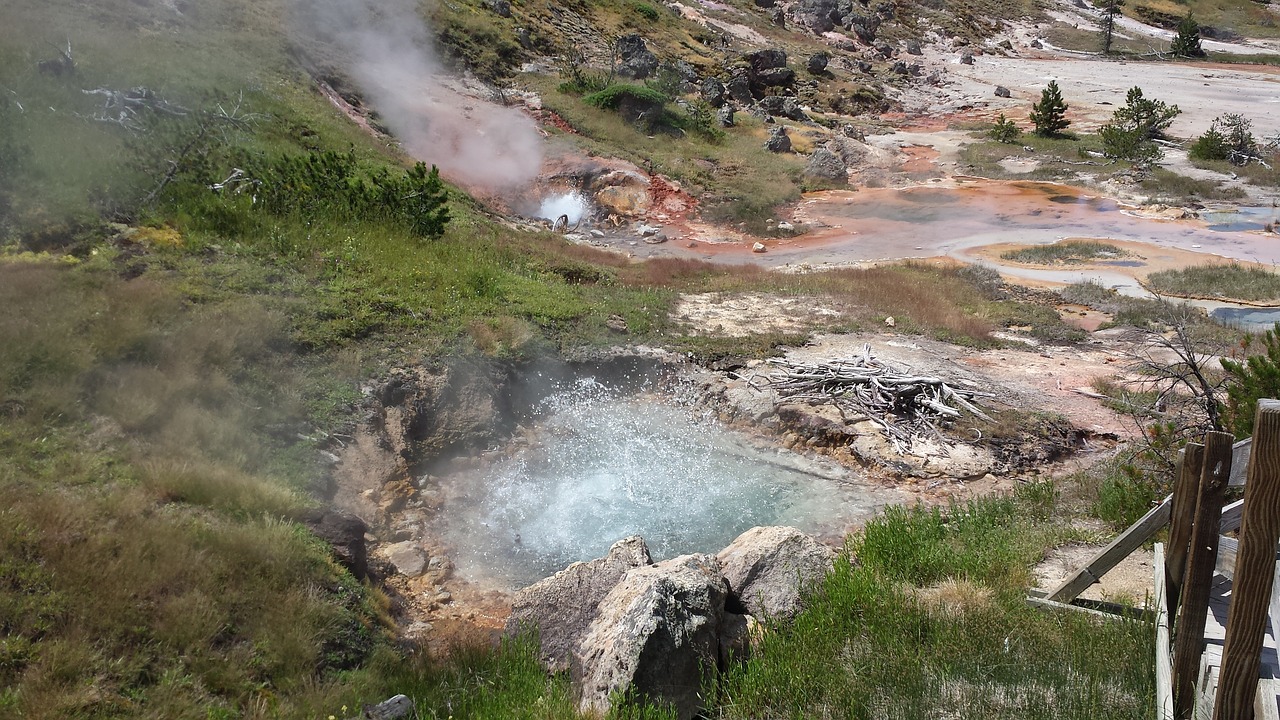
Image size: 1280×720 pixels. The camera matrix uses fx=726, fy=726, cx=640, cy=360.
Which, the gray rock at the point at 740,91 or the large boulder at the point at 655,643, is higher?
the gray rock at the point at 740,91

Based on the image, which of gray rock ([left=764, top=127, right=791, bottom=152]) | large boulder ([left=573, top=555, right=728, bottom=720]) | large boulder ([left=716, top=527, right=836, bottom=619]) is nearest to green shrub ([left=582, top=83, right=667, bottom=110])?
gray rock ([left=764, top=127, right=791, bottom=152])

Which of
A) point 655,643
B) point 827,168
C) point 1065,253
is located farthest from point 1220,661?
point 827,168

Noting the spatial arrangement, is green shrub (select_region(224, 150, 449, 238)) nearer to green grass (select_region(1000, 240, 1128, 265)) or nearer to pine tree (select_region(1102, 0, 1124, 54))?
green grass (select_region(1000, 240, 1128, 265))

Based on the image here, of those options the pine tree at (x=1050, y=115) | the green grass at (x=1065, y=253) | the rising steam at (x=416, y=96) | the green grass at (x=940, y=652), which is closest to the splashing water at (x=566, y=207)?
the rising steam at (x=416, y=96)

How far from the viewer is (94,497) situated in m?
5.55

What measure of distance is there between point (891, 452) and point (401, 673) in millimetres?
6868

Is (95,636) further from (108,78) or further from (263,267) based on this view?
(108,78)

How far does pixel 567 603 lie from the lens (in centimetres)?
561

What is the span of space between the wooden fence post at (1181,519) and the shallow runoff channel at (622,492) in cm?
467

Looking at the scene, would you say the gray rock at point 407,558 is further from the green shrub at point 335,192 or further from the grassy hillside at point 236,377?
the green shrub at point 335,192

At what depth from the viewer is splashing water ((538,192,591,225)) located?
974 inches

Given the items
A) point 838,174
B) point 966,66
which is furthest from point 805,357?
point 966,66

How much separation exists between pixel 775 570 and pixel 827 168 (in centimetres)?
2851

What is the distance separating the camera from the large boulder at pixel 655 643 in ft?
14.9
